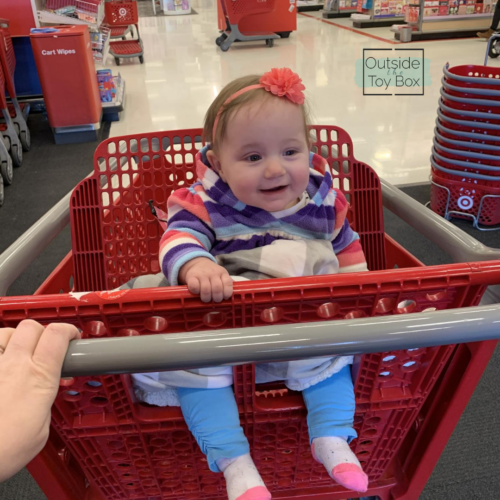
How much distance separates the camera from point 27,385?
0.56 m

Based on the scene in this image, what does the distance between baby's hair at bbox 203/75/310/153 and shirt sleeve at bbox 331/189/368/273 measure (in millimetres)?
222

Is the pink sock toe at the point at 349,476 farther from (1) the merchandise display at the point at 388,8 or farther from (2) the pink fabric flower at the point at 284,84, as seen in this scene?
(1) the merchandise display at the point at 388,8

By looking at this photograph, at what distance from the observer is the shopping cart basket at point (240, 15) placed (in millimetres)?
7750

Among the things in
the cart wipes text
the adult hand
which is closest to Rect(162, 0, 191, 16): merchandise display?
the cart wipes text

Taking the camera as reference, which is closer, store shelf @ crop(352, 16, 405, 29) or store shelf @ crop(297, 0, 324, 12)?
store shelf @ crop(352, 16, 405, 29)

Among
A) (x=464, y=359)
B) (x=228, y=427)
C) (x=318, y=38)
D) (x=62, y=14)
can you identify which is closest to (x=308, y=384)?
(x=228, y=427)

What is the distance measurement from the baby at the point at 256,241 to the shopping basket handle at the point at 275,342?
9 cm

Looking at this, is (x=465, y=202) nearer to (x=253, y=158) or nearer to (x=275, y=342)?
(x=253, y=158)

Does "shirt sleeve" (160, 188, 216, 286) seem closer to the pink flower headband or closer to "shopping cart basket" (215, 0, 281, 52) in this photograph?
the pink flower headband

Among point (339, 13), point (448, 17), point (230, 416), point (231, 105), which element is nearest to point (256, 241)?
point (231, 105)

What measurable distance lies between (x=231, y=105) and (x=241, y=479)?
0.72 meters

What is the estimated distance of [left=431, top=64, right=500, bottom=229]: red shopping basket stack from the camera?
241 centimetres

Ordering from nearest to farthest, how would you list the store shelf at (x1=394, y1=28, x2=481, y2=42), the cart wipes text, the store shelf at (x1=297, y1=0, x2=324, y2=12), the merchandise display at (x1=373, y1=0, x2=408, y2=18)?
the cart wipes text, the store shelf at (x1=394, y1=28, x2=481, y2=42), the merchandise display at (x1=373, y1=0, x2=408, y2=18), the store shelf at (x1=297, y1=0, x2=324, y2=12)

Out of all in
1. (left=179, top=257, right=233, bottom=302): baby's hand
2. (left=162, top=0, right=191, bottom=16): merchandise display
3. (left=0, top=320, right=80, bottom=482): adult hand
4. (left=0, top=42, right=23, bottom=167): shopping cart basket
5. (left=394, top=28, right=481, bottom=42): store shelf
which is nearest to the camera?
(left=0, top=320, right=80, bottom=482): adult hand
